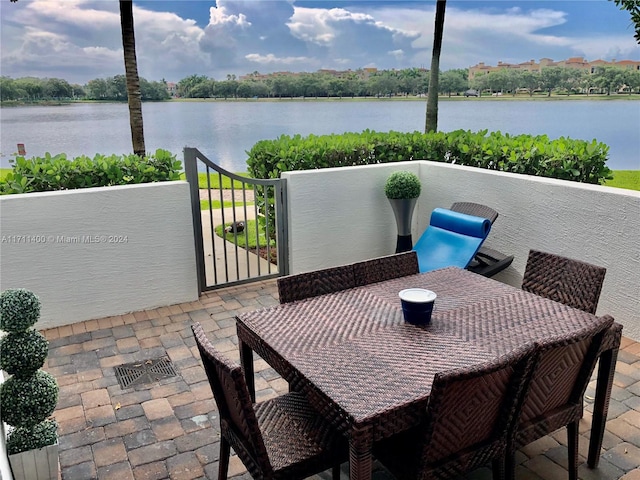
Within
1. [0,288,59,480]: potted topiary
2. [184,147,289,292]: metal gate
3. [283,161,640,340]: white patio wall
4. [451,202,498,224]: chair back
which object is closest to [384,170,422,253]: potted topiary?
[283,161,640,340]: white patio wall

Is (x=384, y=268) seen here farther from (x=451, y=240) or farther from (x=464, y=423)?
(x=451, y=240)

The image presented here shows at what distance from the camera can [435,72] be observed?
28.7 ft

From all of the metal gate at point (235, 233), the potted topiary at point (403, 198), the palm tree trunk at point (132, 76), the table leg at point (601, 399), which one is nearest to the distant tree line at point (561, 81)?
the potted topiary at point (403, 198)

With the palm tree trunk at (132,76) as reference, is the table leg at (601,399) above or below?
below

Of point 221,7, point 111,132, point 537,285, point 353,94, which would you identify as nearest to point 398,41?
point 221,7

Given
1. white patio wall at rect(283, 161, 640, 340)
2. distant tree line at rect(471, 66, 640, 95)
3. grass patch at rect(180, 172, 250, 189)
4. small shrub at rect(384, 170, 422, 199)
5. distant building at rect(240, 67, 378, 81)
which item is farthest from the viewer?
distant building at rect(240, 67, 378, 81)

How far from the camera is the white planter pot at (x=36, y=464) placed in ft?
7.44

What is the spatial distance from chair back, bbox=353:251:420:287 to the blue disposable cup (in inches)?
21.3

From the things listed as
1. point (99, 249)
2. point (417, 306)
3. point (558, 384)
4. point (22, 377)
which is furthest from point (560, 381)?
point (99, 249)

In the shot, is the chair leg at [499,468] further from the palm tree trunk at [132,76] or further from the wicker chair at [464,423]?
the palm tree trunk at [132,76]

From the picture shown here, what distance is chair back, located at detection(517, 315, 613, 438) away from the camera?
199cm

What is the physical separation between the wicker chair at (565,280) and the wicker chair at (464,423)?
3.16ft

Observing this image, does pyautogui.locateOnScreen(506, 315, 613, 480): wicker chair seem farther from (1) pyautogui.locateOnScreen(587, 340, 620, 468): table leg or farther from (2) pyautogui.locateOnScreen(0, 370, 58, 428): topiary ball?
(2) pyautogui.locateOnScreen(0, 370, 58, 428): topiary ball

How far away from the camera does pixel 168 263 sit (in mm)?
4633
